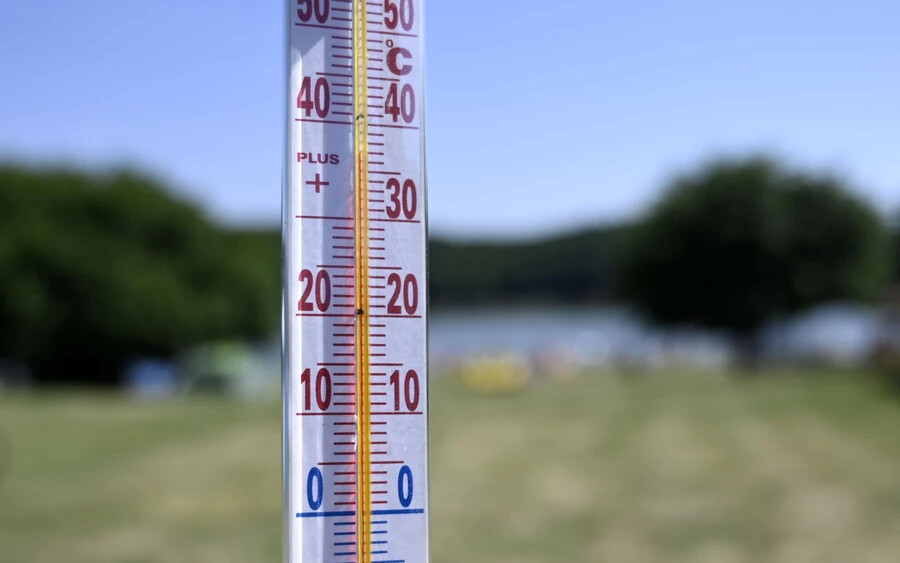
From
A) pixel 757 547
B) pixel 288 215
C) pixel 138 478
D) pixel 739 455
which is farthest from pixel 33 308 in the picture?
pixel 288 215

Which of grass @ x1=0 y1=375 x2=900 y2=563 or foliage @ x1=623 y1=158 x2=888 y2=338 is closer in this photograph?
grass @ x1=0 y1=375 x2=900 y2=563

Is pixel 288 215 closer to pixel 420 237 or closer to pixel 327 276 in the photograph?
pixel 327 276

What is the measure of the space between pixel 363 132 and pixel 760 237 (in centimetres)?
2860

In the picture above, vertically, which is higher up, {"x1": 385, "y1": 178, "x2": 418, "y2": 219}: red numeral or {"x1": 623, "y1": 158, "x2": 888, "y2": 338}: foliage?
{"x1": 623, "y1": 158, "x2": 888, "y2": 338}: foliage

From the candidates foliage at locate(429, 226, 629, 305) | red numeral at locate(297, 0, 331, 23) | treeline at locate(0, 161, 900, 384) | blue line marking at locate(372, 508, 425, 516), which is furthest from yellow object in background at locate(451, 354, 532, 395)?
red numeral at locate(297, 0, 331, 23)

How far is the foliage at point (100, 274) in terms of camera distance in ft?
93.2

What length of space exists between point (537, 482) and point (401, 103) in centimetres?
898

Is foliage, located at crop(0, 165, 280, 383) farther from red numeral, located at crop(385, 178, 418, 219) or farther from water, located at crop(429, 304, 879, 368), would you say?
red numeral, located at crop(385, 178, 418, 219)

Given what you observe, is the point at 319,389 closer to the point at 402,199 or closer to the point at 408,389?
the point at 408,389

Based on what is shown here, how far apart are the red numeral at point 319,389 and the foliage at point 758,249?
28.6 m

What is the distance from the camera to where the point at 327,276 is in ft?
5.01

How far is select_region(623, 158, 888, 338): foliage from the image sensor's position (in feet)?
95.0

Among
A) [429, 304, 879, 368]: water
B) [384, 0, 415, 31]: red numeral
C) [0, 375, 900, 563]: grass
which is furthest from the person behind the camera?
[429, 304, 879, 368]: water

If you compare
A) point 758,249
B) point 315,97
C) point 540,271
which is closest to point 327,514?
point 315,97
